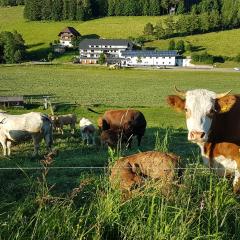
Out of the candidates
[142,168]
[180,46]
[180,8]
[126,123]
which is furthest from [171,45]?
[142,168]

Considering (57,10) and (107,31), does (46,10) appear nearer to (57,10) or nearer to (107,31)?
(57,10)

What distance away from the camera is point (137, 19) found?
172625mm

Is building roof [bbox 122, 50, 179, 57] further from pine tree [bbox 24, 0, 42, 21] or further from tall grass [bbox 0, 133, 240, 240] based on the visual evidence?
tall grass [bbox 0, 133, 240, 240]

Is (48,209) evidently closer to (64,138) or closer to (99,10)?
(64,138)

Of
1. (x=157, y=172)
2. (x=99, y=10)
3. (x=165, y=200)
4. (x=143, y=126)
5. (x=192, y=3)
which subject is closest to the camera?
(x=165, y=200)

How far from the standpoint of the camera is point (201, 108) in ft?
26.6

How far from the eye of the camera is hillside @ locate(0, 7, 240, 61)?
445 feet

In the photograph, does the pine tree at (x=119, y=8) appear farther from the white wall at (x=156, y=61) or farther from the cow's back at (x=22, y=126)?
the cow's back at (x=22, y=126)

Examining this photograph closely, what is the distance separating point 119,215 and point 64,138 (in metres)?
13.7

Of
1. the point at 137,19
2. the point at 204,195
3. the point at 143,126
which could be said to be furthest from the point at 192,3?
the point at 204,195

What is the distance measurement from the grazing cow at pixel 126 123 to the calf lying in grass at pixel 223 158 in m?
9.27

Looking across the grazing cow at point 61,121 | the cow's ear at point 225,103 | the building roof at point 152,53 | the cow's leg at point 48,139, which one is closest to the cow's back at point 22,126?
the cow's leg at point 48,139

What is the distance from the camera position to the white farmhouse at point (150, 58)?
405 ft

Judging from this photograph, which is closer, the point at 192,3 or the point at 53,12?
the point at 53,12
